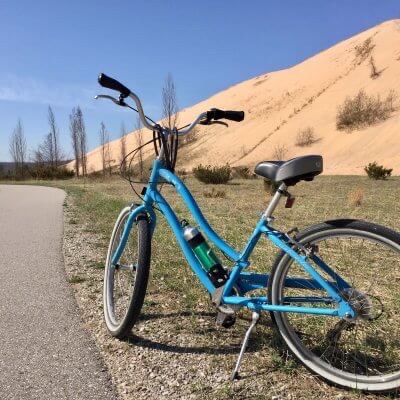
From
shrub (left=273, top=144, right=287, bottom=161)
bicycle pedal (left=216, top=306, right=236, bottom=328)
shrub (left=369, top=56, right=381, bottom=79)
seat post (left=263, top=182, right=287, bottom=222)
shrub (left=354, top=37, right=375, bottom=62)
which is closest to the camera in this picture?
seat post (left=263, top=182, right=287, bottom=222)

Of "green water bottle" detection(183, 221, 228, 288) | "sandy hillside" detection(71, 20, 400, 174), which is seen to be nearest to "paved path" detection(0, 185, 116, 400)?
"green water bottle" detection(183, 221, 228, 288)

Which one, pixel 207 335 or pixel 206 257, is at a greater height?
pixel 206 257

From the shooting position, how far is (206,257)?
9.26ft

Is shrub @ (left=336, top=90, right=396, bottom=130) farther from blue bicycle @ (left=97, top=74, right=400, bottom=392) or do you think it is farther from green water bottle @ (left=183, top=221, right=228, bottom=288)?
green water bottle @ (left=183, top=221, right=228, bottom=288)

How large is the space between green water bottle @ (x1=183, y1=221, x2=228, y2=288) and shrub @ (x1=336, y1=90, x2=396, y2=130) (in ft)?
144

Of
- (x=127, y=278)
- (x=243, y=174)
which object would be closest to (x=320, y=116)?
(x=243, y=174)

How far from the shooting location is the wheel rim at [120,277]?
326 centimetres

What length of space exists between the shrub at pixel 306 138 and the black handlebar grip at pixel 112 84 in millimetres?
46377

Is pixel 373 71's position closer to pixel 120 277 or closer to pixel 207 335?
pixel 120 277

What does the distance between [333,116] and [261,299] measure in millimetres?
51165

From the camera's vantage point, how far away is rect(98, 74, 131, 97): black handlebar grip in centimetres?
285

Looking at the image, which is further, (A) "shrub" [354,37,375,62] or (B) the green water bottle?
(A) "shrub" [354,37,375,62]

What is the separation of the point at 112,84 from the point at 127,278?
4.36ft

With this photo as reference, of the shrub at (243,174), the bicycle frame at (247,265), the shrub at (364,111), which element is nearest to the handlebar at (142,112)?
the bicycle frame at (247,265)
